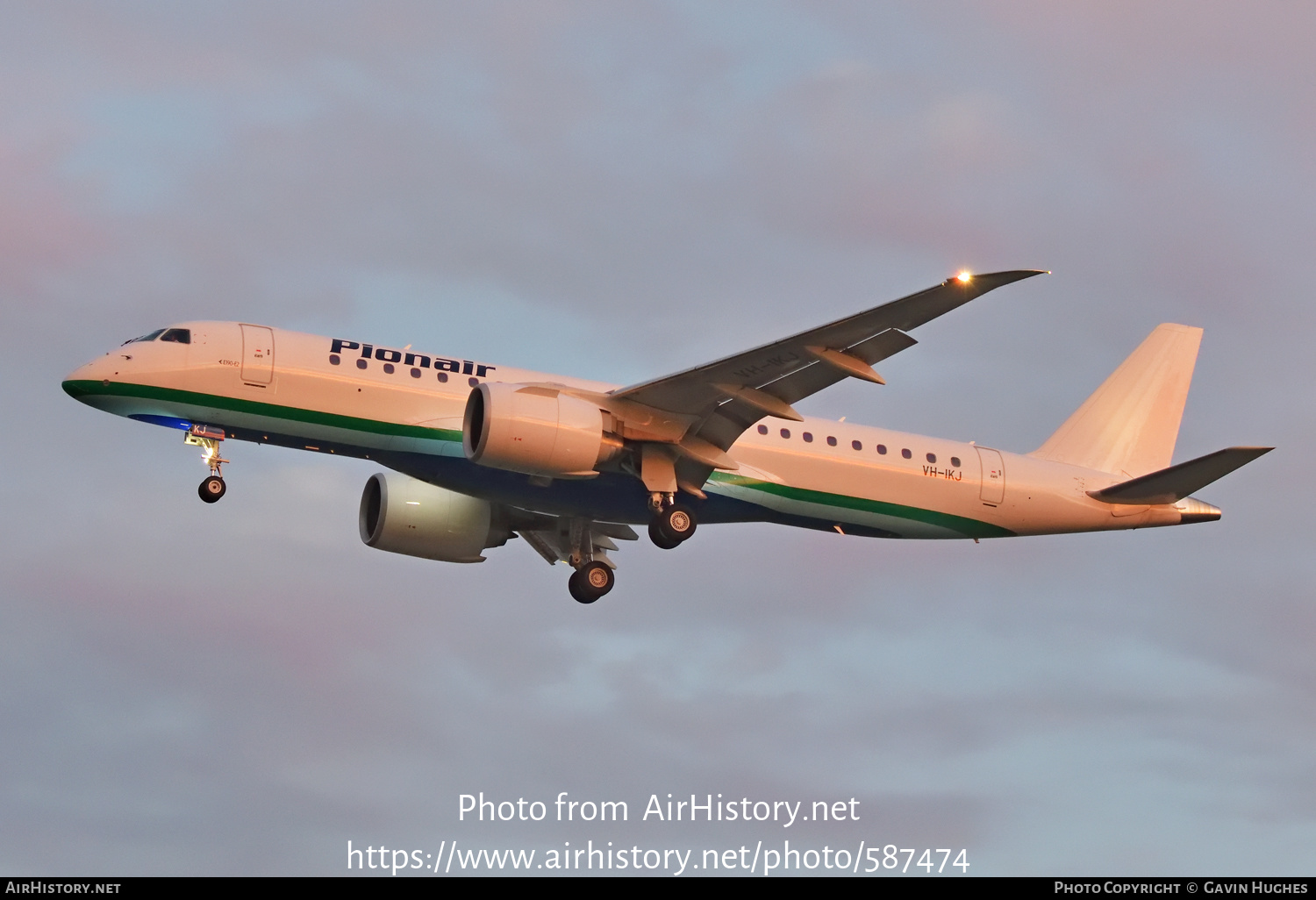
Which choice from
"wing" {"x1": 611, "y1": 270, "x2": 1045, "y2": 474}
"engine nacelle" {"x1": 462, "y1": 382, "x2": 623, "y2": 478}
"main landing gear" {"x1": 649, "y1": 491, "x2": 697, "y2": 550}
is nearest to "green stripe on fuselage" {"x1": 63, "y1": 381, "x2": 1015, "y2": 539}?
"engine nacelle" {"x1": 462, "y1": 382, "x2": 623, "y2": 478}

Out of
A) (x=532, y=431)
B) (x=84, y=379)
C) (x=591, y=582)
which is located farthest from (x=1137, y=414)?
(x=84, y=379)

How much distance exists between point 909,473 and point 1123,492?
554cm

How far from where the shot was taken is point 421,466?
39531mm

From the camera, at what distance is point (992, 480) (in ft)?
143

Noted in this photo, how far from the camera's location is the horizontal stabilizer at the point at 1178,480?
1560 inches

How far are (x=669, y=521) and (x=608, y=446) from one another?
7.98ft

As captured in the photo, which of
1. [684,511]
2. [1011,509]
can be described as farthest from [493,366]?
[1011,509]

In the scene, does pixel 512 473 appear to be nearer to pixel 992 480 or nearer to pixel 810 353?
pixel 810 353

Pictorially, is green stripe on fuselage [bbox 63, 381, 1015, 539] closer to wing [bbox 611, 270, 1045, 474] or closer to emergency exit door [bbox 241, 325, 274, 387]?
emergency exit door [bbox 241, 325, 274, 387]

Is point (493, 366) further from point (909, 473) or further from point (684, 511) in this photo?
point (909, 473)

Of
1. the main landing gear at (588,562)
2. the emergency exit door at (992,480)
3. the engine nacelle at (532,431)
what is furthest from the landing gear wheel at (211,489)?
the emergency exit door at (992,480)

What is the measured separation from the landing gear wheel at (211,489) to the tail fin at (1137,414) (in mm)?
20676

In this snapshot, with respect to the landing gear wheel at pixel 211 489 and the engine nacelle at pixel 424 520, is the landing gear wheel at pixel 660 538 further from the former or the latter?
the landing gear wheel at pixel 211 489

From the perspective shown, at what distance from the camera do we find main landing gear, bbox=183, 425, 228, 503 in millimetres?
38969
